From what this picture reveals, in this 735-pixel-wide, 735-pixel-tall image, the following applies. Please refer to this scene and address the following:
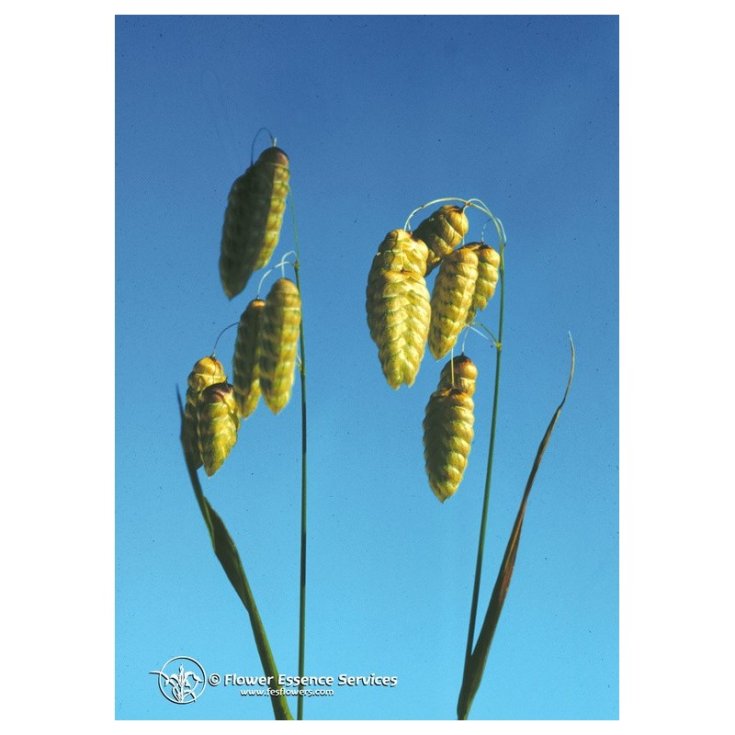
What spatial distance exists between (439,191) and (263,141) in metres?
0.31

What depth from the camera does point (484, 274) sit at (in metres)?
1.80

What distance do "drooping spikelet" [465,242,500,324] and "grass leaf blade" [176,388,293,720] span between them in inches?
20.3

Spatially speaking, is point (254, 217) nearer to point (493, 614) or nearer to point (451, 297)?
point (451, 297)

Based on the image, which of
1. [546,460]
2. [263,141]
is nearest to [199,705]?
[546,460]

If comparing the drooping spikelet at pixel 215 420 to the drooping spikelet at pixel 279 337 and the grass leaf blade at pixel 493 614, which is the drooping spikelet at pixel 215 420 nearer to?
the drooping spikelet at pixel 279 337

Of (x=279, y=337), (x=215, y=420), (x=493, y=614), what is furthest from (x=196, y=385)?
(x=493, y=614)

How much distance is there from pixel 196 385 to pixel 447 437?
0.42 m

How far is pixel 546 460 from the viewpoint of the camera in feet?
6.07

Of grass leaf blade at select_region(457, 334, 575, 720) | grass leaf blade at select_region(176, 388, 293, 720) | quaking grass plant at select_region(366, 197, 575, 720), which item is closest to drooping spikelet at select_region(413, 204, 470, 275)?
quaking grass plant at select_region(366, 197, 575, 720)

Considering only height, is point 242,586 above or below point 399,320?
below

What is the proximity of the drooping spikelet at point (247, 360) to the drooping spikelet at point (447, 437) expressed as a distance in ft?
0.94

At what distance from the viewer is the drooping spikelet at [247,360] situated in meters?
1.71

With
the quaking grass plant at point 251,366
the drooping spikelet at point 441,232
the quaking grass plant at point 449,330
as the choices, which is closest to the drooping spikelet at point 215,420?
the quaking grass plant at point 251,366
